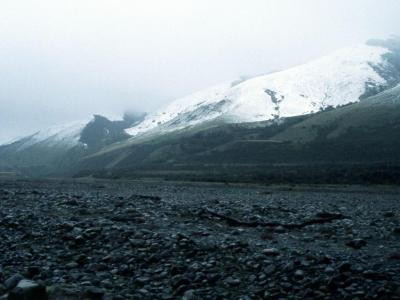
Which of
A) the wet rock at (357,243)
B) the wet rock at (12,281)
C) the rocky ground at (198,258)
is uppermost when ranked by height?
the wet rock at (12,281)

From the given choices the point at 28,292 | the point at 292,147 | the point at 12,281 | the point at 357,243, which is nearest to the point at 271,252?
the point at 357,243

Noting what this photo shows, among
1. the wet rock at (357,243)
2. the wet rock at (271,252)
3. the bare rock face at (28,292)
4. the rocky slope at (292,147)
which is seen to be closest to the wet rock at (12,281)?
the bare rock face at (28,292)

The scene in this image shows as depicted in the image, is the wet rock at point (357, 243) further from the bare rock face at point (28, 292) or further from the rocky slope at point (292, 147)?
the rocky slope at point (292, 147)

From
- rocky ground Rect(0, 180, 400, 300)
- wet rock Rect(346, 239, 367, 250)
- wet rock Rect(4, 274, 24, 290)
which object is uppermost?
wet rock Rect(4, 274, 24, 290)

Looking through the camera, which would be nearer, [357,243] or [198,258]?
[198,258]

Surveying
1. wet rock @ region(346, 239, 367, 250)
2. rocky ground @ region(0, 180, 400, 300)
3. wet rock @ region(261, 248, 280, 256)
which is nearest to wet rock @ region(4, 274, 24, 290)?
rocky ground @ region(0, 180, 400, 300)

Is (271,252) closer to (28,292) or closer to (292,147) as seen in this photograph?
(28,292)

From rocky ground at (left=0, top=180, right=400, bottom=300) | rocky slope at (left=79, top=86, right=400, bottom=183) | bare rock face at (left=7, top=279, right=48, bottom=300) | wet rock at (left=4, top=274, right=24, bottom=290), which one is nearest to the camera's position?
bare rock face at (left=7, top=279, right=48, bottom=300)

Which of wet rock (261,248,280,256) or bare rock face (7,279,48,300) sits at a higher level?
bare rock face (7,279,48,300)

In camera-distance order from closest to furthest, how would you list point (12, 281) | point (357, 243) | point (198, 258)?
1. point (12, 281)
2. point (198, 258)
3. point (357, 243)

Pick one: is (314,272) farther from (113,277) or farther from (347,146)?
(347,146)

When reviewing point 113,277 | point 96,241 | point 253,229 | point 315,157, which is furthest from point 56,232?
point 315,157

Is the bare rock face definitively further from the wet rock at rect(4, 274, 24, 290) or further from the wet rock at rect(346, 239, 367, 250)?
the wet rock at rect(346, 239, 367, 250)

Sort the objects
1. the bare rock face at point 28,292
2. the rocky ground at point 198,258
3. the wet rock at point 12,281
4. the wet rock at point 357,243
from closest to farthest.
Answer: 1. the bare rock face at point 28,292
2. the rocky ground at point 198,258
3. the wet rock at point 12,281
4. the wet rock at point 357,243
